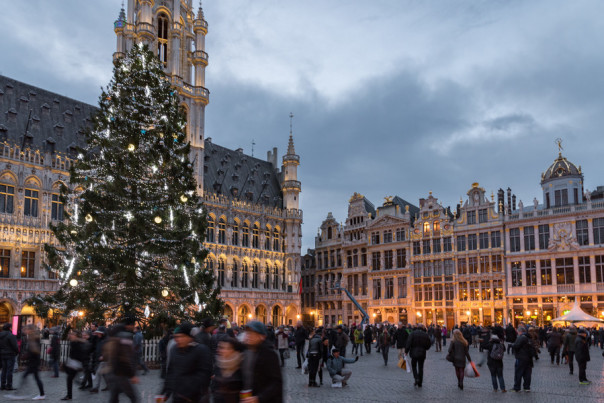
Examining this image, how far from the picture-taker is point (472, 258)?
5031 centimetres

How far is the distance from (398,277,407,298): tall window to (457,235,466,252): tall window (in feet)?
21.3

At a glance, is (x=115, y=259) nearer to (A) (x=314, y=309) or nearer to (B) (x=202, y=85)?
(B) (x=202, y=85)

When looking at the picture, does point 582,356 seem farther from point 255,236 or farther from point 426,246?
point 255,236

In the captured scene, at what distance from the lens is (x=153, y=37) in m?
43.6

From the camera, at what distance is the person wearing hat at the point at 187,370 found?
6621 mm

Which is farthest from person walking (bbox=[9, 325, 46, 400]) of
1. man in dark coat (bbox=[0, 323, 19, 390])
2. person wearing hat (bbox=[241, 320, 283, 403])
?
person wearing hat (bbox=[241, 320, 283, 403])

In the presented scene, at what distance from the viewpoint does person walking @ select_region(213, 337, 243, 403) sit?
19.9 feet

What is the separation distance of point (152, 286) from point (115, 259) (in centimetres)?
153

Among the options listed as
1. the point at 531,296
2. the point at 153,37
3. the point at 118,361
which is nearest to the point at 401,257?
the point at 531,296

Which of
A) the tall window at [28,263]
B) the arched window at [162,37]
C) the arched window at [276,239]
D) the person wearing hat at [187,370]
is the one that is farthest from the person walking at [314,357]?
the arched window at [276,239]

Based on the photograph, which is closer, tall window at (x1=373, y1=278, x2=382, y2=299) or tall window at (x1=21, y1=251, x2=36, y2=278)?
tall window at (x1=21, y1=251, x2=36, y2=278)

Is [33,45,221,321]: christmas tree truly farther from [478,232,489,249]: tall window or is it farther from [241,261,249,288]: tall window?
[478,232,489,249]: tall window

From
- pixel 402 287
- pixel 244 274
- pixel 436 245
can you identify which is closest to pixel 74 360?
pixel 244 274

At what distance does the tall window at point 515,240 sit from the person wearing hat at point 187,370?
4511 centimetres
